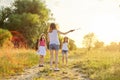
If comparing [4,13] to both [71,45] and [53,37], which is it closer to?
[71,45]

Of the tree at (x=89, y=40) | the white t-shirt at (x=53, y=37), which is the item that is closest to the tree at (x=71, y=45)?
the tree at (x=89, y=40)

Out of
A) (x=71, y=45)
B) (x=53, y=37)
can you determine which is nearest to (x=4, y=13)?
(x=71, y=45)

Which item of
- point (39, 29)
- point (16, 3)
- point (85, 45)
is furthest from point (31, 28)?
point (85, 45)

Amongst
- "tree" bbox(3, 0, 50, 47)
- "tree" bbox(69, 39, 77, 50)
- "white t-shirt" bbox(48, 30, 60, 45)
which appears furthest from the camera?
"tree" bbox(69, 39, 77, 50)

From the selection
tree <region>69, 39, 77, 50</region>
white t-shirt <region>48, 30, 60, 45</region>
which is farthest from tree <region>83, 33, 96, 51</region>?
white t-shirt <region>48, 30, 60, 45</region>

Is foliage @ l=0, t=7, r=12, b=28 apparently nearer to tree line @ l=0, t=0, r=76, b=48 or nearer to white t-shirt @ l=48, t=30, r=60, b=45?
tree line @ l=0, t=0, r=76, b=48

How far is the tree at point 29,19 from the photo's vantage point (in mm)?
50812

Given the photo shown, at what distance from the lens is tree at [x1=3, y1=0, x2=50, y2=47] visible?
50812mm

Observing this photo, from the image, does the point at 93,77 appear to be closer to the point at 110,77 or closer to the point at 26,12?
the point at 110,77

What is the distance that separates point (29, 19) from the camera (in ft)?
167

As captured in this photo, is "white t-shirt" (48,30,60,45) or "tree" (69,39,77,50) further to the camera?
"tree" (69,39,77,50)

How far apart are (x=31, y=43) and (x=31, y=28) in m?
1.95

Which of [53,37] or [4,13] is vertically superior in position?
[4,13]

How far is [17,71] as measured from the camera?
18.6m
